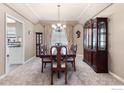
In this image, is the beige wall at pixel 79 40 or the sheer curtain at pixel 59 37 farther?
the sheer curtain at pixel 59 37

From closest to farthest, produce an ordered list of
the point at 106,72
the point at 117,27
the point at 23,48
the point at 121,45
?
the point at 121,45
the point at 117,27
the point at 106,72
the point at 23,48

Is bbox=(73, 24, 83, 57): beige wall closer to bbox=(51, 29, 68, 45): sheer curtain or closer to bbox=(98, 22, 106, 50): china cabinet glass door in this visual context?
bbox=(51, 29, 68, 45): sheer curtain

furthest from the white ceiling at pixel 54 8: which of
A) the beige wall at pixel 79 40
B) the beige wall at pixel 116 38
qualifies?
the beige wall at pixel 79 40

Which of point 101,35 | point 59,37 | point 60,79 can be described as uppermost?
point 59,37

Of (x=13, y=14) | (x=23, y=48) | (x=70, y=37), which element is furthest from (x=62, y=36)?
(x=13, y=14)

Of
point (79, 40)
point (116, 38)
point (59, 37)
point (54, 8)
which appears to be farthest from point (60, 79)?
point (59, 37)

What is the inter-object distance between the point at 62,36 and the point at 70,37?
2.20 ft

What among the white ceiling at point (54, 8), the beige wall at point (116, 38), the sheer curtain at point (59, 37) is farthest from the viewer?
the sheer curtain at point (59, 37)

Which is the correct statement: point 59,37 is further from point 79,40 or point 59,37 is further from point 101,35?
point 101,35

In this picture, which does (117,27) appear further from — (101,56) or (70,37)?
(70,37)

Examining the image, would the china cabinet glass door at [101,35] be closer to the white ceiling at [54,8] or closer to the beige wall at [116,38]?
the beige wall at [116,38]

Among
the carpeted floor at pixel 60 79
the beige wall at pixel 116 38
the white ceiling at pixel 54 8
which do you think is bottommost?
the carpeted floor at pixel 60 79

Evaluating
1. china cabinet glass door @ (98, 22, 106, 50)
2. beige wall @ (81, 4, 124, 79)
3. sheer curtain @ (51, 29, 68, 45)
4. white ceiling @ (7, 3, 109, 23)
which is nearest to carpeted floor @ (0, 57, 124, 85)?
beige wall @ (81, 4, 124, 79)
